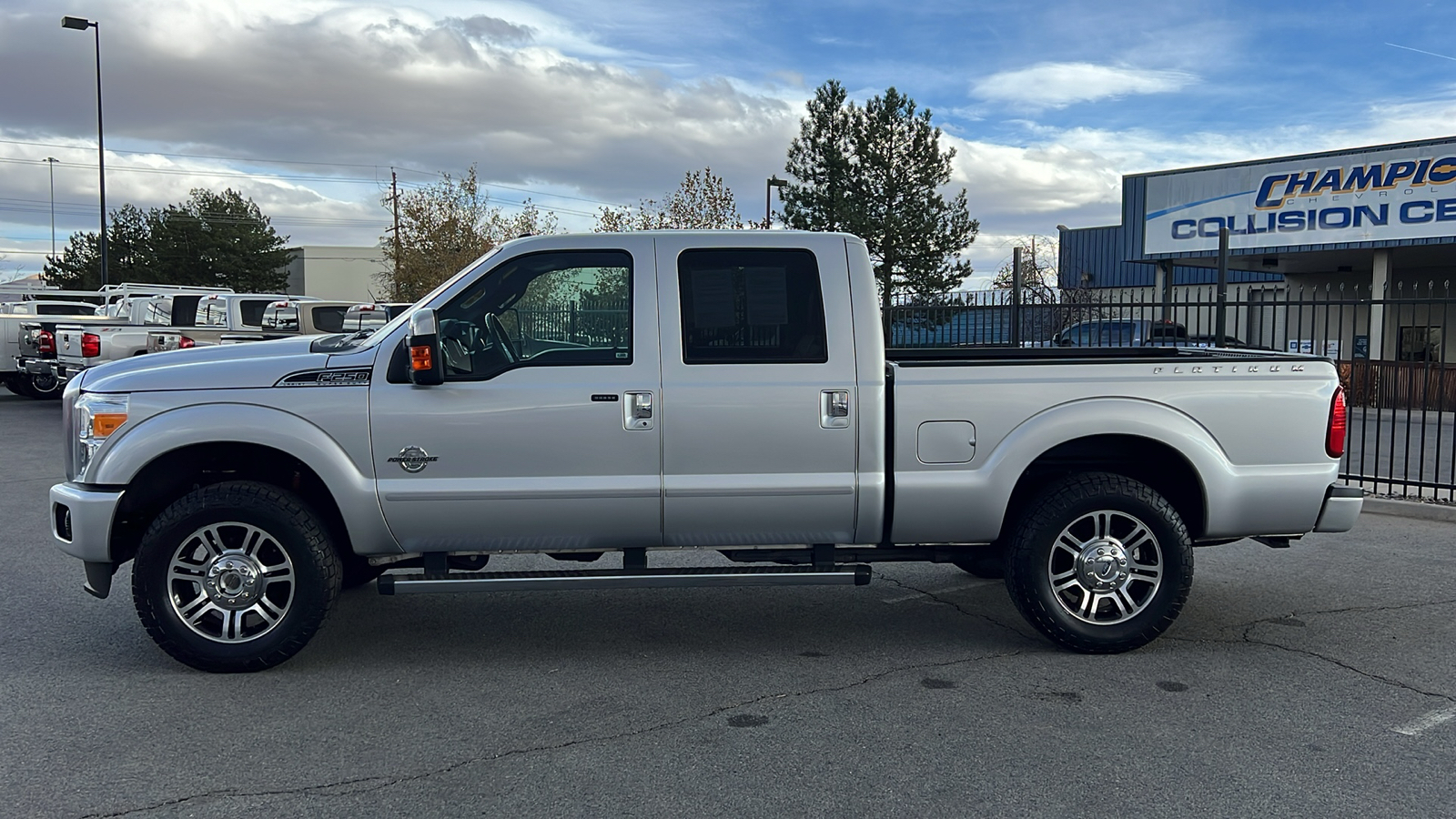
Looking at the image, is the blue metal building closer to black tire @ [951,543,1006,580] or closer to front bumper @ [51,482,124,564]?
black tire @ [951,543,1006,580]

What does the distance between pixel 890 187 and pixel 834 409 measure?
34.5 metres

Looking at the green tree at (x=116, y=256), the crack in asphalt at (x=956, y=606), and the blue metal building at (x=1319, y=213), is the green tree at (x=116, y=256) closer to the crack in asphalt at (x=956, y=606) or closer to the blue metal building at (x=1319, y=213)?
the blue metal building at (x=1319, y=213)

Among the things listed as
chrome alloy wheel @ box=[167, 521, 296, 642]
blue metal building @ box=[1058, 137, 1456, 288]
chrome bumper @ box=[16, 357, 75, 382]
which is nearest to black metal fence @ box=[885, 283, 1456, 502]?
blue metal building @ box=[1058, 137, 1456, 288]

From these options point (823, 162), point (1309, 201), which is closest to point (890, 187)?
point (823, 162)

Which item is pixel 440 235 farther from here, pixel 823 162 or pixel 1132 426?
pixel 1132 426

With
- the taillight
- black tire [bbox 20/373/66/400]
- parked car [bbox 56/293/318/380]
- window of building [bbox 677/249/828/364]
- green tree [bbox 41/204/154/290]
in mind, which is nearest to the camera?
window of building [bbox 677/249/828/364]

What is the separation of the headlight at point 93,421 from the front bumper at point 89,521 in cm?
11

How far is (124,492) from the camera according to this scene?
507cm

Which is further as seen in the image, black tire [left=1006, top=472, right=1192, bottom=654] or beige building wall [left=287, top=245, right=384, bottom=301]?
beige building wall [left=287, top=245, right=384, bottom=301]

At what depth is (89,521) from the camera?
5027 mm

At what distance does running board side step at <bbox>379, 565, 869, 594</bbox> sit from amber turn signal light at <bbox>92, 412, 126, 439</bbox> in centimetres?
135

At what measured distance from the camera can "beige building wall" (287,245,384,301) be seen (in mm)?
78375

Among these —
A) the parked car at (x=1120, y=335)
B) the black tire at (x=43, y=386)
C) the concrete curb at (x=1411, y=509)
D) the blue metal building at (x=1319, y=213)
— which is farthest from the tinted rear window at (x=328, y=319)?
the concrete curb at (x=1411, y=509)

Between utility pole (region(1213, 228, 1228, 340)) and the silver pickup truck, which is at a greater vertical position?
utility pole (region(1213, 228, 1228, 340))
